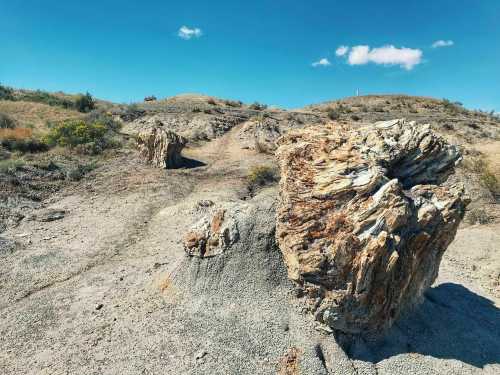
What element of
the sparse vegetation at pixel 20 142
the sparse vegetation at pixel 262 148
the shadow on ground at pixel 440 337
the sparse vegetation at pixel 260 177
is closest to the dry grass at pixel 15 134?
the sparse vegetation at pixel 20 142

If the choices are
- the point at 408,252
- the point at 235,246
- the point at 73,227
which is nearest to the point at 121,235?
the point at 73,227

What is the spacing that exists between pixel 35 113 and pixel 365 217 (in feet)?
108

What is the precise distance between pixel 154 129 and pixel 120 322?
14694 mm

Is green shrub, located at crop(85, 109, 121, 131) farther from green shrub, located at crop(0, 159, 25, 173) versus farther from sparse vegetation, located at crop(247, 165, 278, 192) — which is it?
sparse vegetation, located at crop(247, 165, 278, 192)

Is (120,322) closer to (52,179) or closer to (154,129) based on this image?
(52,179)

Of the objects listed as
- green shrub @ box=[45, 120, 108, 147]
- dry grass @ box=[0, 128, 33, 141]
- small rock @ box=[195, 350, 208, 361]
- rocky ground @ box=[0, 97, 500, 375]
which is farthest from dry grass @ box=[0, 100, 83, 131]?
small rock @ box=[195, 350, 208, 361]

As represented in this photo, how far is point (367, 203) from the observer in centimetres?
690

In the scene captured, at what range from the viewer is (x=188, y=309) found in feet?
26.6

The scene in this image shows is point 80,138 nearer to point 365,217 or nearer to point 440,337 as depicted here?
point 365,217

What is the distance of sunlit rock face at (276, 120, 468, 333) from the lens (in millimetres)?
6797

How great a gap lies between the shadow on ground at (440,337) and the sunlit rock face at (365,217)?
1.24 ft

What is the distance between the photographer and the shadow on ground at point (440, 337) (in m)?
7.34

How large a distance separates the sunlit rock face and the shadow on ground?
1.24 feet

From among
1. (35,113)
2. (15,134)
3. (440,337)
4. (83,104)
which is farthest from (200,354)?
(83,104)
